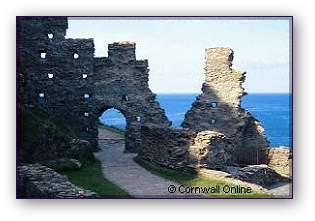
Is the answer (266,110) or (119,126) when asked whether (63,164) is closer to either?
(266,110)

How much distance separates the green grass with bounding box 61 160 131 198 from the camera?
42.0 ft

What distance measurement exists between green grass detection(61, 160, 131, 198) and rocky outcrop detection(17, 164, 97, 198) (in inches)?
8.9

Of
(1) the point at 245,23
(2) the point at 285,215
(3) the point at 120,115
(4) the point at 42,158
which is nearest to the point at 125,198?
(4) the point at 42,158

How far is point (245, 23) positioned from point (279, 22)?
0.62 metres

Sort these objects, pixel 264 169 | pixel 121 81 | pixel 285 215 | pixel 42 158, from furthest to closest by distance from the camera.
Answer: pixel 121 81, pixel 264 169, pixel 42 158, pixel 285 215

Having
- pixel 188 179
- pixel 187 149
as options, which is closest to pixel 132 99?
pixel 187 149

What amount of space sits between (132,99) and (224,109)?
253 cm

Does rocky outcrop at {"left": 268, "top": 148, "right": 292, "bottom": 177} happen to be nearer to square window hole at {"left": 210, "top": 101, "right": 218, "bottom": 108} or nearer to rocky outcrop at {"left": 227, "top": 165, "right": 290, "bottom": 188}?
rocky outcrop at {"left": 227, "top": 165, "right": 290, "bottom": 188}

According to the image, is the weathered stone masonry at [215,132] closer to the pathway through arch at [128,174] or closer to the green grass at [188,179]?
the green grass at [188,179]

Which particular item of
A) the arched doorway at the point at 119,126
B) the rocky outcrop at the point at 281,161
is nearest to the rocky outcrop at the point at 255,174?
the rocky outcrop at the point at 281,161

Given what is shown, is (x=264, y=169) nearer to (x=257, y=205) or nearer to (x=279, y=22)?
(x=257, y=205)

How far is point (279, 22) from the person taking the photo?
1259 centimetres

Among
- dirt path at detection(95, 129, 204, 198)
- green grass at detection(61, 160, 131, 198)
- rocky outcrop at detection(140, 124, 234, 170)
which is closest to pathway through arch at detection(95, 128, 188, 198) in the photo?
dirt path at detection(95, 129, 204, 198)

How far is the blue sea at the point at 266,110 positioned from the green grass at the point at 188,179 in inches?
47.0
